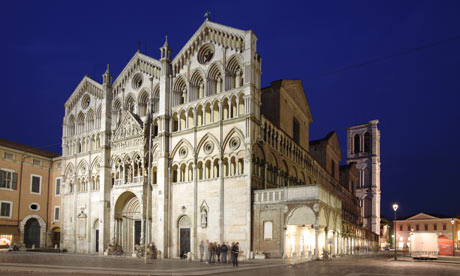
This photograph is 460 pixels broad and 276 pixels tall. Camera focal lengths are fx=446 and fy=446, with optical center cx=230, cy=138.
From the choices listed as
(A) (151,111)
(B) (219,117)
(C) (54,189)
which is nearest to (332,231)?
(B) (219,117)

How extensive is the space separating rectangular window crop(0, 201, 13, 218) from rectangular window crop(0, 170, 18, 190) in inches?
73.4

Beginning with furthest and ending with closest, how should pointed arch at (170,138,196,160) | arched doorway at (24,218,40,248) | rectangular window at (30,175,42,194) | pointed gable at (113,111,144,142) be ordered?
rectangular window at (30,175,42,194)
arched doorway at (24,218,40,248)
pointed gable at (113,111,144,142)
pointed arch at (170,138,196,160)

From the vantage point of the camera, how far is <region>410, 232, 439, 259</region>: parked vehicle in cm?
4072

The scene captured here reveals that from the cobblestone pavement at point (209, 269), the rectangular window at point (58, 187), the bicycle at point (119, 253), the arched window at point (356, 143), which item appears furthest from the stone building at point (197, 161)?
the arched window at point (356, 143)

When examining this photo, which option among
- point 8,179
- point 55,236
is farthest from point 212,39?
point 55,236

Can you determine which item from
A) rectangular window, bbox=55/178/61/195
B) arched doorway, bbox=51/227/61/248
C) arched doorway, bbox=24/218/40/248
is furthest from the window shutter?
arched doorway, bbox=51/227/61/248

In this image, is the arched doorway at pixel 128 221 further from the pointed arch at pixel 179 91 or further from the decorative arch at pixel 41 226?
the decorative arch at pixel 41 226

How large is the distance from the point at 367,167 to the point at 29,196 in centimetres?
7880

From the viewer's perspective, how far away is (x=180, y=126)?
4403 centimetres

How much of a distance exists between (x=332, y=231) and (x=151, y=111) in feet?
69.3

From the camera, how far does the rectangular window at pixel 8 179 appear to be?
51.8 metres

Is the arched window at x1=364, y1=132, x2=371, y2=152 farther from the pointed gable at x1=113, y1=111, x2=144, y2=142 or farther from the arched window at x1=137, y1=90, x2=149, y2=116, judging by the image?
the pointed gable at x1=113, y1=111, x2=144, y2=142

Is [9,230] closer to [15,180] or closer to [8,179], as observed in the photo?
[15,180]

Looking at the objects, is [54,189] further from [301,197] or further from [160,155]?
[301,197]
